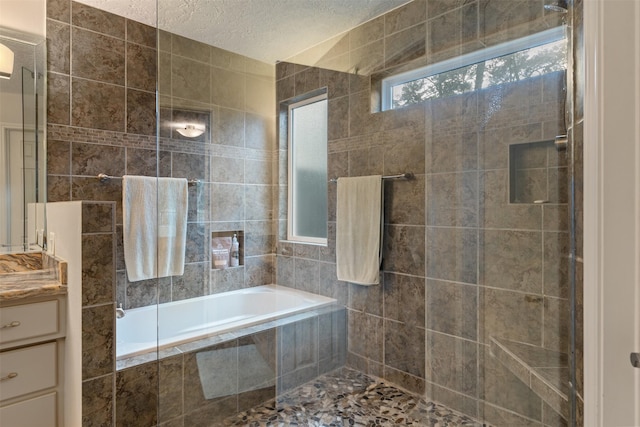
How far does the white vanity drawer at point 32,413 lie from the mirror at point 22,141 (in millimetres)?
936

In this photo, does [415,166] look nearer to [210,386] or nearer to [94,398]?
[210,386]

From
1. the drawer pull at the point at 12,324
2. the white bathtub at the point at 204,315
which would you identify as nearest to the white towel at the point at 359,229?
the white bathtub at the point at 204,315

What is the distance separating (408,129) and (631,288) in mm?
1519

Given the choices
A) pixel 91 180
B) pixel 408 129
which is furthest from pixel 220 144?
pixel 408 129

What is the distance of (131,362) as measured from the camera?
1.74 meters

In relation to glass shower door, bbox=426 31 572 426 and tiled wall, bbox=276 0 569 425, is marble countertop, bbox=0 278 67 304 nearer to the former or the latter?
tiled wall, bbox=276 0 569 425

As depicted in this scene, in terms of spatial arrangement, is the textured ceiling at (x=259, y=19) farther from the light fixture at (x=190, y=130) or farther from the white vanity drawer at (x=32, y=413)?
the white vanity drawer at (x=32, y=413)

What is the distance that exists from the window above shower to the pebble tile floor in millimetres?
1598

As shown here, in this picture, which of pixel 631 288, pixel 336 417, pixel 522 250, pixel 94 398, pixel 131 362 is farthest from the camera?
pixel 336 417

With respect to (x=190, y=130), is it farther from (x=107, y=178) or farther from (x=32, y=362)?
(x=32, y=362)

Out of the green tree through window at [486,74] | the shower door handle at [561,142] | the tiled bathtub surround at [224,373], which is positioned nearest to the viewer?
the shower door handle at [561,142]

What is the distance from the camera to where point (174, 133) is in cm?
216

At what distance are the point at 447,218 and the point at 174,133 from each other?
170 cm

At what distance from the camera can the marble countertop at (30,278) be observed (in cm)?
151
